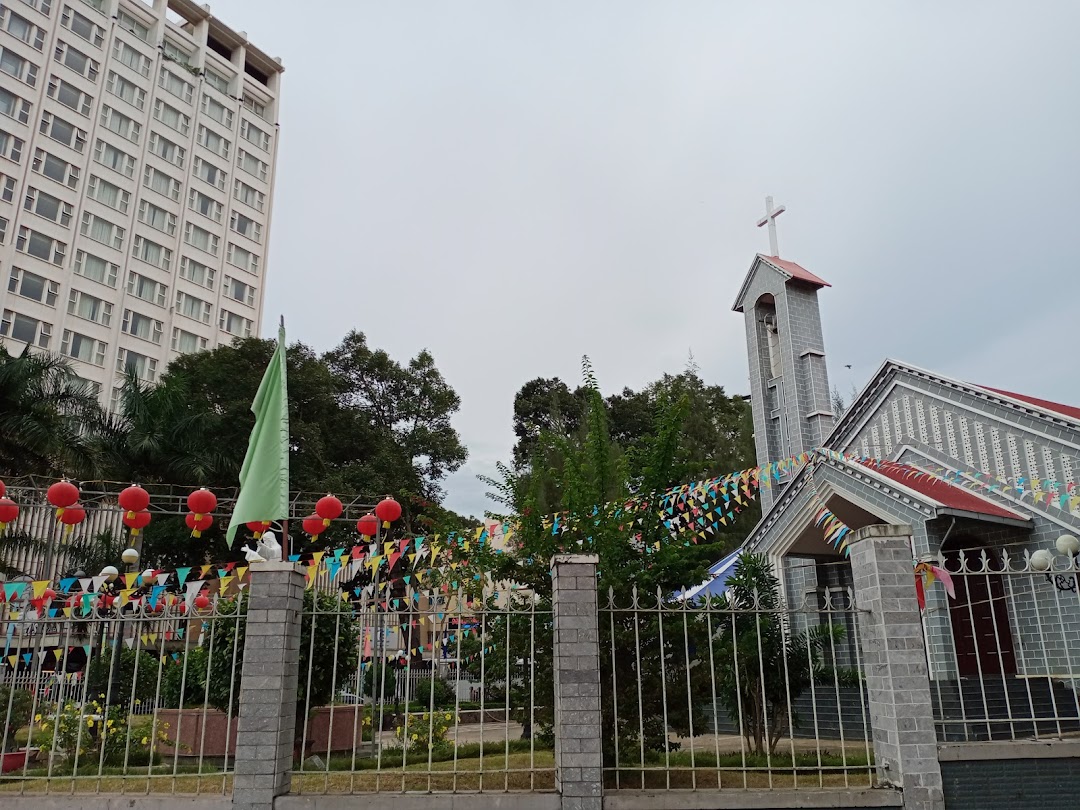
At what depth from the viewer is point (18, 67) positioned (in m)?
35.7

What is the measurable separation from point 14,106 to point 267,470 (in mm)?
36661

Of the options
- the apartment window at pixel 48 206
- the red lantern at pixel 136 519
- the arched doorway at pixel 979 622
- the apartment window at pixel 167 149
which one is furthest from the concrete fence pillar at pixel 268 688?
the apartment window at pixel 167 149

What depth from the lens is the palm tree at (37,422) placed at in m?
16.9

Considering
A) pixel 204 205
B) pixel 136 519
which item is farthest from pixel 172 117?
pixel 136 519

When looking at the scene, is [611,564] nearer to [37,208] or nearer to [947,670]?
[947,670]

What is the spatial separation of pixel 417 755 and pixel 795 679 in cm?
456

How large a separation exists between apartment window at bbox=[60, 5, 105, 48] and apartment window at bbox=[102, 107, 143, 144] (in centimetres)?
336

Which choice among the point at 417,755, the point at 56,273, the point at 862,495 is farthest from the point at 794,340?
the point at 56,273

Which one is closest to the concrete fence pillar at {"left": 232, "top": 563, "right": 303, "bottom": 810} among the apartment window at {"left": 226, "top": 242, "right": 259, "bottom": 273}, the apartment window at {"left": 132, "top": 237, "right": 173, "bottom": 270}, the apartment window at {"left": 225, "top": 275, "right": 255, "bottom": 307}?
the apartment window at {"left": 132, "top": 237, "right": 173, "bottom": 270}

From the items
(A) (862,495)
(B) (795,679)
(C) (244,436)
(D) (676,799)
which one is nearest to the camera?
(D) (676,799)

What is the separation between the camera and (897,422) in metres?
14.6

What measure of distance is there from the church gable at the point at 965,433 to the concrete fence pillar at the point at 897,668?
6.08 meters

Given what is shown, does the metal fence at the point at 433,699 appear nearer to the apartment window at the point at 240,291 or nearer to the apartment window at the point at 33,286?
the apartment window at the point at 33,286

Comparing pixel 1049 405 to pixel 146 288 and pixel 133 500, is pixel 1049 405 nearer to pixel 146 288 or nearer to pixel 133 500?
pixel 133 500
